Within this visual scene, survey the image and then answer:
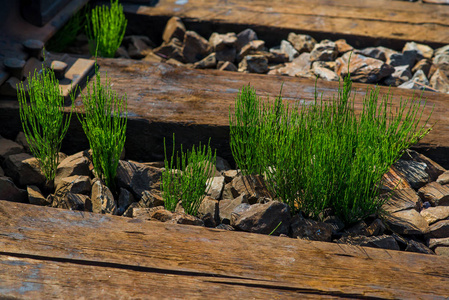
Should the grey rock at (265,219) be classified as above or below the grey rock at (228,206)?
above

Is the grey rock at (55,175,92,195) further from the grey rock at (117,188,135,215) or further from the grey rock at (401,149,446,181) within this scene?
the grey rock at (401,149,446,181)

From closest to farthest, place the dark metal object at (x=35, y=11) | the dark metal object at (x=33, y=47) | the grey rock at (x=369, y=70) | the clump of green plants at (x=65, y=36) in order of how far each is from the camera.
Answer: the dark metal object at (x=33, y=47), the dark metal object at (x=35, y=11), the grey rock at (x=369, y=70), the clump of green plants at (x=65, y=36)

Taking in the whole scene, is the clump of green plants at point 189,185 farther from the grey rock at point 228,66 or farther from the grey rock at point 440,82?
the grey rock at point 440,82

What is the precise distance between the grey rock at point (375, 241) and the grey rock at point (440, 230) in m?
0.33

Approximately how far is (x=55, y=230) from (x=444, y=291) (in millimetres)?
1727

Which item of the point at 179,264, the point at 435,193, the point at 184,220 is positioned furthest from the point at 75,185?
the point at 435,193

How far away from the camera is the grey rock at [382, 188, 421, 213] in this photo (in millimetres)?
2727

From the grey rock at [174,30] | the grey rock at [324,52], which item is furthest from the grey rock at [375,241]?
the grey rock at [174,30]

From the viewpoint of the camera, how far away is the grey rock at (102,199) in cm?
261

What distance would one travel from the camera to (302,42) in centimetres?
480

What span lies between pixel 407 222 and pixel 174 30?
10.3 ft

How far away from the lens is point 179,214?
96.7 inches

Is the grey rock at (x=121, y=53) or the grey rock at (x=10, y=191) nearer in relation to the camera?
the grey rock at (x=10, y=191)

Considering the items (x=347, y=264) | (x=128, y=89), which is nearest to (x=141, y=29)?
(x=128, y=89)
